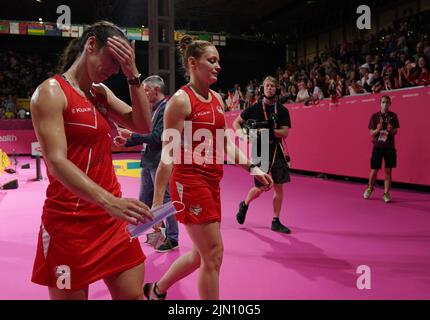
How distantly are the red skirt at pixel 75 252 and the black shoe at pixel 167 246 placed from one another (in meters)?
2.58

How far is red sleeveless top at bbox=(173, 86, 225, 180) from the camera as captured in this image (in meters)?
2.42

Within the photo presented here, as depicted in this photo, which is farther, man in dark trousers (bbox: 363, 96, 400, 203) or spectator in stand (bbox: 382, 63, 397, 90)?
spectator in stand (bbox: 382, 63, 397, 90)

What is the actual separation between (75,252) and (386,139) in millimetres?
6142

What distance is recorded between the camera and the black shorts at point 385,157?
6722mm

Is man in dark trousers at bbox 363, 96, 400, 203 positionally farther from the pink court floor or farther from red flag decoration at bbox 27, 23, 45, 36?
red flag decoration at bbox 27, 23, 45, 36

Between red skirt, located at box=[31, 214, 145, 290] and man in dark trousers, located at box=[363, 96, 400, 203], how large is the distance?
5888 millimetres

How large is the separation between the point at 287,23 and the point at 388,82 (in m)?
14.3

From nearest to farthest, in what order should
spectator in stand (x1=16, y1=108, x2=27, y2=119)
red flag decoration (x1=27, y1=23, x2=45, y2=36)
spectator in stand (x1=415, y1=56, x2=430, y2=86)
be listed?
spectator in stand (x1=415, y1=56, x2=430, y2=86)
spectator in stand (x1=16, y1=108, x2=27, y2=119)
red flag decoration (x1=27, y1=23, x2=45, y2=36)

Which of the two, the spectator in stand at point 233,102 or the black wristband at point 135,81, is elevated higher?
the spectator in stand at point 233,102

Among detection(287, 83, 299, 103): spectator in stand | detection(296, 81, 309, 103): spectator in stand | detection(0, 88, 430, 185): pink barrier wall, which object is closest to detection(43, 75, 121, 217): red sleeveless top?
detection(0, 88, 430, 185): pink barrier wall

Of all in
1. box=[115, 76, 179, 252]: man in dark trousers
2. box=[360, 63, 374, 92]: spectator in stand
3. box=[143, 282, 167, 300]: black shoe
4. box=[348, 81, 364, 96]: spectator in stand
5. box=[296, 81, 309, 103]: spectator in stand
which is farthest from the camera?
box=[296, 81, 309, 103]: spectator in stand

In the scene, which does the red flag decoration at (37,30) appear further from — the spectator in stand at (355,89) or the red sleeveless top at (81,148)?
the red sleeveless top at (81,148)

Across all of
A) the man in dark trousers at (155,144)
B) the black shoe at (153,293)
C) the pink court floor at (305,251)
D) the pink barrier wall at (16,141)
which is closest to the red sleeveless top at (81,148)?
the black shoe at (153,293)

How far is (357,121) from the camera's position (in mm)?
8672
